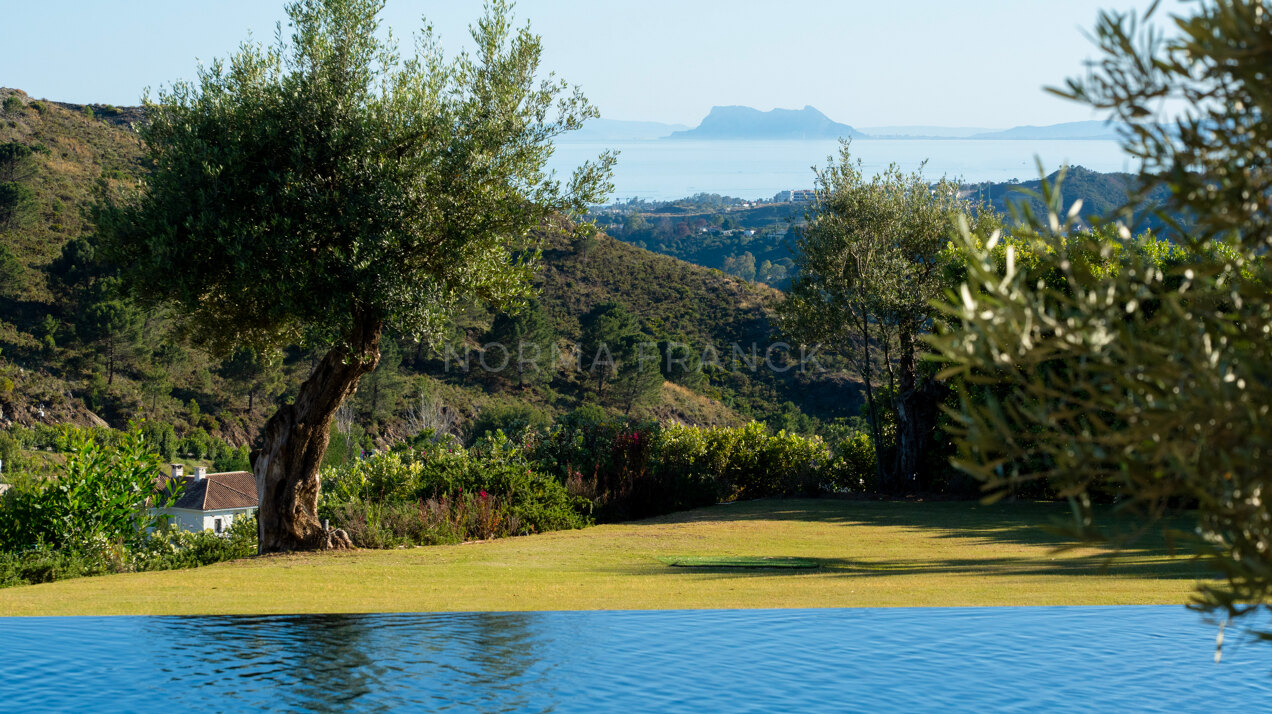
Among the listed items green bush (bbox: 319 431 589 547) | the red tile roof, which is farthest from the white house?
green bush (bbox: 319 431 589 547)

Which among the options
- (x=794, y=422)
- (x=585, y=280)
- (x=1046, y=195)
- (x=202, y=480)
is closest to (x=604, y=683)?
(x=1046, y=195)

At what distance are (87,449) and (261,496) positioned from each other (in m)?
1.86

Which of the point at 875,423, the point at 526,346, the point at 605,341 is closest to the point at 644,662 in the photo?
the point at 875,423

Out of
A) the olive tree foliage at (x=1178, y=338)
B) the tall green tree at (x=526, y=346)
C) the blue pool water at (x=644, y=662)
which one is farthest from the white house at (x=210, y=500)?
the olive tree foliage at (x=1178, y=338)

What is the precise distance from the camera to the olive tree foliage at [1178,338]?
7.50ft

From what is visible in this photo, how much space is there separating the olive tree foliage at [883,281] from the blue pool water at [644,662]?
947 centimetres

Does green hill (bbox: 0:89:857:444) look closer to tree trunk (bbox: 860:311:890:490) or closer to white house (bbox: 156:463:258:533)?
white house (bbox: 156:463:258:533)

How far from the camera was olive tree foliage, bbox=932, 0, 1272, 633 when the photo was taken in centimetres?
229

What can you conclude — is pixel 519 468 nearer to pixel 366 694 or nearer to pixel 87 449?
pixel 87 449

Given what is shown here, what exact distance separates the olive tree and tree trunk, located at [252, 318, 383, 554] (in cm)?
2

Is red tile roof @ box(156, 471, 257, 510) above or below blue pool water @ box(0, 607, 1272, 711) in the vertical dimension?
below

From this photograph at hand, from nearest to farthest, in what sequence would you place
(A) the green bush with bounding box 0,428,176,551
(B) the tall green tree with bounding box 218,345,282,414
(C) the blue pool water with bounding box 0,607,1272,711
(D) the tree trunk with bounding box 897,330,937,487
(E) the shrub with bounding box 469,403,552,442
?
(C) the blue pool water with bounding box 0,607,1272,711 < (A) the green bush with bounding box 0,428,176,551 < (D) the tree trunk with bounding box 897,330,937,487 < (E) the shrub with bounding box 469,403,552,442 < (B) the tall green tree with bounding box 218,345,282,414

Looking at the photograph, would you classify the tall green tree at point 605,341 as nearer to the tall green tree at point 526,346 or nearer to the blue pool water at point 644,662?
the tall green tree at point 526,346

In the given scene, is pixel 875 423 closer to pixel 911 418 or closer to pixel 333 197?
pixel 911 418
